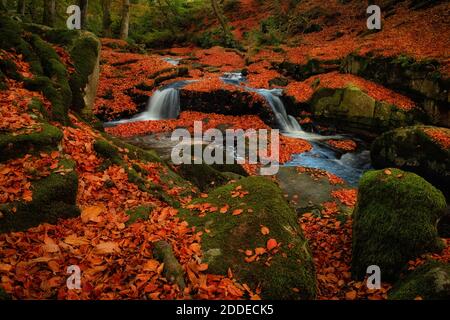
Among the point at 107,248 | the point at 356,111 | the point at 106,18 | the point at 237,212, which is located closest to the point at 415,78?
the point at 356,111

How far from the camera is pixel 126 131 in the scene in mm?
14109

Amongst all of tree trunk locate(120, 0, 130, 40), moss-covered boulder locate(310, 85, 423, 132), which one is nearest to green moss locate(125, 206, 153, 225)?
moss-covered boulder locate(310, 85, 423, 132)

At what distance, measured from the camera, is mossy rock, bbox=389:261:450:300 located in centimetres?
337

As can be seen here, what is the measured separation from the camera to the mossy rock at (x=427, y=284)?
133 inches

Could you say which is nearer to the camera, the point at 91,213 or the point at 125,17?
the point at 91,213

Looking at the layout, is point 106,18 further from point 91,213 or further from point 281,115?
point 91,213

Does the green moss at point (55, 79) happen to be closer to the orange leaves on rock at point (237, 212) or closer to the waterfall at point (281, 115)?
the orange leaves on rock at point (237, 212)

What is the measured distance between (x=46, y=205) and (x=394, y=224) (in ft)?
15.8

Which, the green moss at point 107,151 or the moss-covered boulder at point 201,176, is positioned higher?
the green moss at point 107,151

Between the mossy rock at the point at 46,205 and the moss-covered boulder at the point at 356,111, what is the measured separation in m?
13.8

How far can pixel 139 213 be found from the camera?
4.49 meters

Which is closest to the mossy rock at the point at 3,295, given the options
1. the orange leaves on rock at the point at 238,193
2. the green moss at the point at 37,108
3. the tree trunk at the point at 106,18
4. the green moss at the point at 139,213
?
the green moss at the point at 139,213

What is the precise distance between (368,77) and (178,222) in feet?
51.9
